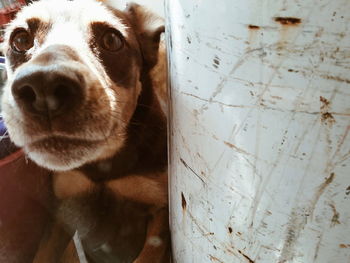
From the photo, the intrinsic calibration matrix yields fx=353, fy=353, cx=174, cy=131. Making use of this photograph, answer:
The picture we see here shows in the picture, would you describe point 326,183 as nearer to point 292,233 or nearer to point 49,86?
point 292,233

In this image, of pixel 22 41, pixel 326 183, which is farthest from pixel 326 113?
pixel 22 41

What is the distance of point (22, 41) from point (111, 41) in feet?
0.96

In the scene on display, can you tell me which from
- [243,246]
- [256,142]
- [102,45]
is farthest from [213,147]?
[102,45]

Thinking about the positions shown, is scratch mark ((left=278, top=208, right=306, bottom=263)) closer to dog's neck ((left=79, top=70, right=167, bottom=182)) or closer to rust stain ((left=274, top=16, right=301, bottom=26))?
rust stain ((left=274, top=16, right=301, bottom=26))

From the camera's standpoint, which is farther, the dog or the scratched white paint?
the dog

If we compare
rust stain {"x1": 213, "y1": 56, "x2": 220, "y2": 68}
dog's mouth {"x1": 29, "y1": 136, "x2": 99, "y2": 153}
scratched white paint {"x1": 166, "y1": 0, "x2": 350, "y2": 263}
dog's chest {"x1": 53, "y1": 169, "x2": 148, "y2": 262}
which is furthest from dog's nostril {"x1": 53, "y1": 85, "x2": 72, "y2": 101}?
dog's chest {"x1": 53, "y1": 169, "x2": 148, "y2": 262}

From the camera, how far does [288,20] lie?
422 mm

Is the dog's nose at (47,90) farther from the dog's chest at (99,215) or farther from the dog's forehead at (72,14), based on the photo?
the dog's chest at (99,215)

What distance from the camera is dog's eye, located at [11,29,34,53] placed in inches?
45.3

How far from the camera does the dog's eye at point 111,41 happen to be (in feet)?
3.76

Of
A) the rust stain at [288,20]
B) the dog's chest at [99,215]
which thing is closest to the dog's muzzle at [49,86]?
the rust stain at [288,20]

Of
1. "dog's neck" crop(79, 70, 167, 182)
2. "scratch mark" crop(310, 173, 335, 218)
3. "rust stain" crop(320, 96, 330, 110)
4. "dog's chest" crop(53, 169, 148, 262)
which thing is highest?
"rust stain" crop(320, 96, 330, 110)

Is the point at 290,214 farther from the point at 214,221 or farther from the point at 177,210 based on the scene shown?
the point at 177,210

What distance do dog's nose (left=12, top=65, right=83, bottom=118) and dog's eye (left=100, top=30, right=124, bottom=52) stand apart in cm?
37
